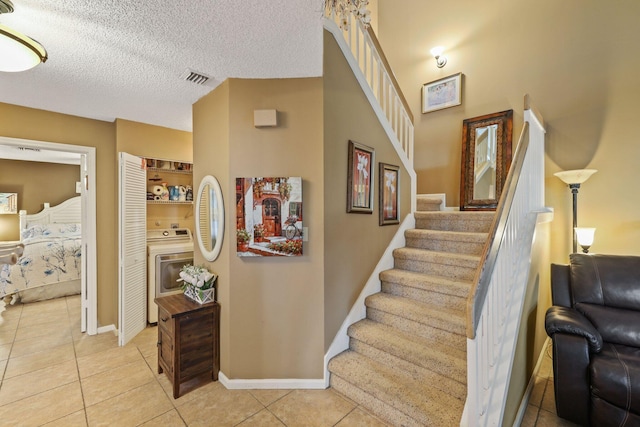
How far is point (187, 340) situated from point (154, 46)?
2134 mm

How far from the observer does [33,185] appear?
5809 mm

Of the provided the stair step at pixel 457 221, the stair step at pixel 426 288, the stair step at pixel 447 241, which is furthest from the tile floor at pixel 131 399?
the stair step at pixel 457 221

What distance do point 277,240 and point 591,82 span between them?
364cm

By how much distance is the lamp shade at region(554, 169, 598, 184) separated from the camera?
107 inches

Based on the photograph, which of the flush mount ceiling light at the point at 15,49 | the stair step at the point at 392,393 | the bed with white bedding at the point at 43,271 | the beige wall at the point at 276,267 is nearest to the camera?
the flush mount ceiling light at the point at 15,49

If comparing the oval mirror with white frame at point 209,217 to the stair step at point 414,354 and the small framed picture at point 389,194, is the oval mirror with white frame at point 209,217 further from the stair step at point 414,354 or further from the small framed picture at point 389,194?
the small framed picture at point 389,194

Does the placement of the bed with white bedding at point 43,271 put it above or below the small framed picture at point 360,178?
below

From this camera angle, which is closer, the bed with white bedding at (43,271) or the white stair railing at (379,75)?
the white stair railing at (379,75)

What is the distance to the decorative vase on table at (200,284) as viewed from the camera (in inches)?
90.1

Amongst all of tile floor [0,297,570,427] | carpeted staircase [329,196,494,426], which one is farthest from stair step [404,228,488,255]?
tile floor [0,297,570,427]

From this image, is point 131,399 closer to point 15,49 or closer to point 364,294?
point 364,294

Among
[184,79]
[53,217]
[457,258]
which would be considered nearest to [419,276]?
[457,258]

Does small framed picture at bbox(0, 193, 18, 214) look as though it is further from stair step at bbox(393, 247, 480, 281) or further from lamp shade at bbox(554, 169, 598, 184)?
lamp shade at bbox(554, 169, 598, 184)

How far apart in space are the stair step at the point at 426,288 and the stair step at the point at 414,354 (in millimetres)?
350
